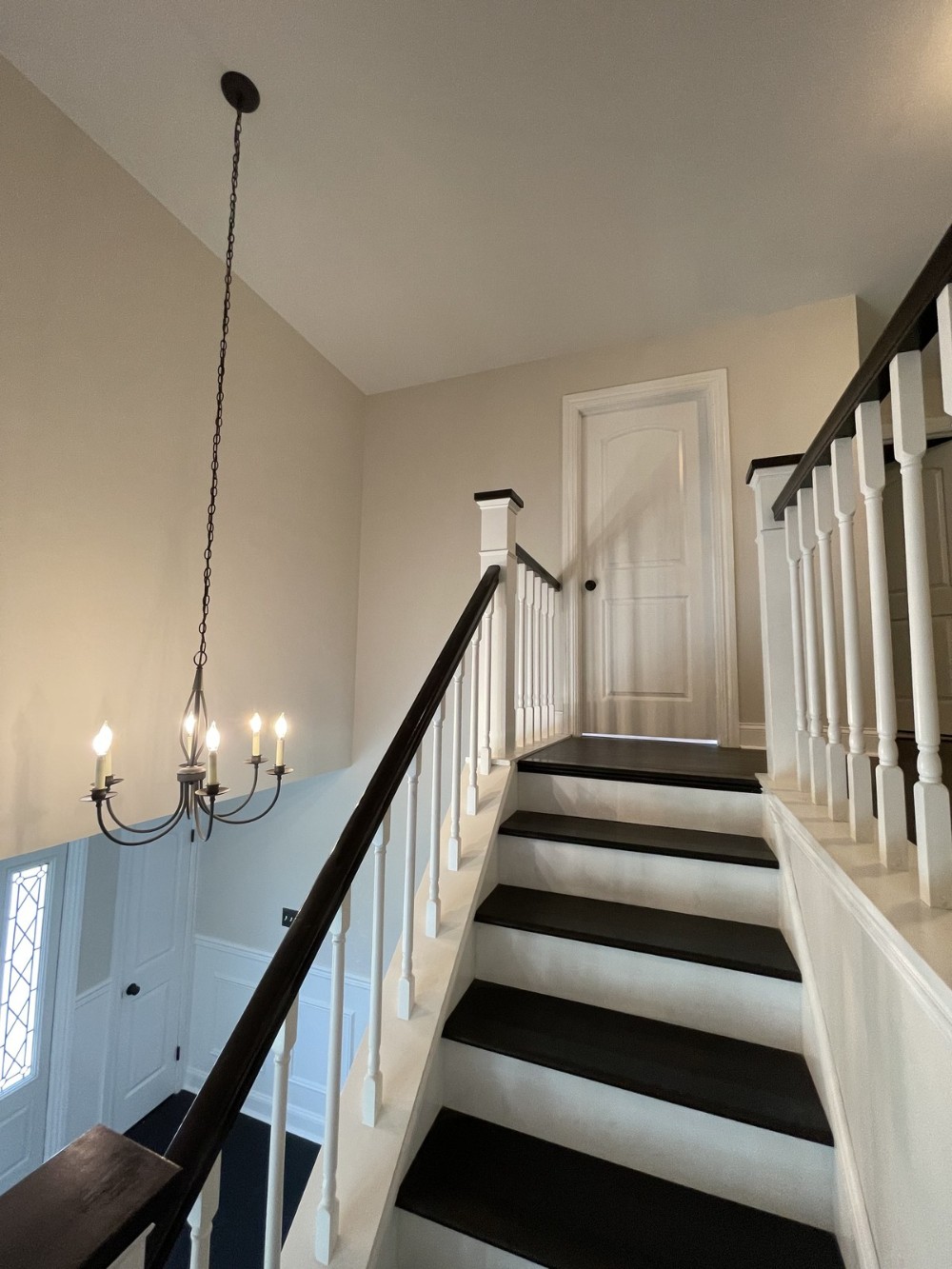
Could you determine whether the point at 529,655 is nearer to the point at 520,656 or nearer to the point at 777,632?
the point at 520,656

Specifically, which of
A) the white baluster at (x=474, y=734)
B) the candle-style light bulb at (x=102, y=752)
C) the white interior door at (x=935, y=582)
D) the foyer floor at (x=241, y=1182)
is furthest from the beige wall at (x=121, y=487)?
the white interior door at (x=935, y=582)

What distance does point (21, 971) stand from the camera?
3279mm

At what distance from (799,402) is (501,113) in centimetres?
191

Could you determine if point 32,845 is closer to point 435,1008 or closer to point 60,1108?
point 435,1008

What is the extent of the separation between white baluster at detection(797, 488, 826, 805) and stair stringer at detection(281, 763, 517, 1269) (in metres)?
0.91

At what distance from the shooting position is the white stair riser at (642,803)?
184cm

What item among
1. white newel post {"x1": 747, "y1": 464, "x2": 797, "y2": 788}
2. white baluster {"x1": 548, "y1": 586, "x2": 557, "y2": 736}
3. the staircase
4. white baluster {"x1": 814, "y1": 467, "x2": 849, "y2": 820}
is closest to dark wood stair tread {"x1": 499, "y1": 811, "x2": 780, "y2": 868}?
the staircase

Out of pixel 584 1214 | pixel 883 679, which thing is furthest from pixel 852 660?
pixel 584 1214

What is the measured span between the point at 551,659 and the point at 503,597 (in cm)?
95

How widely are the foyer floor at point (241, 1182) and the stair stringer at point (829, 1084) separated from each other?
2893mm

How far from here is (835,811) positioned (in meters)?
1.31

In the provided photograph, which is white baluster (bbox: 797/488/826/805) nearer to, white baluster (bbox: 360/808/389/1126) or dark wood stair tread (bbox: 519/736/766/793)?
dark wood stair tread (bbox: 519/736/766/793)

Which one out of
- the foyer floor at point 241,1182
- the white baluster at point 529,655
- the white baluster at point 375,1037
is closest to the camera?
the white baluster at point 375,1037

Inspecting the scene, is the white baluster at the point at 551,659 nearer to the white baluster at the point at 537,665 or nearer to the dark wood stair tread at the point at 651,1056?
the white baluster at the point at 537,665
